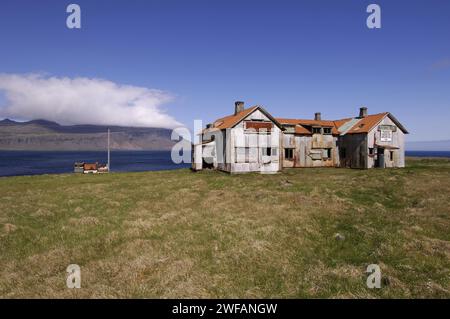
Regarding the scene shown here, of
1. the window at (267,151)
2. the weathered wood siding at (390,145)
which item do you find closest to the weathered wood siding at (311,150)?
the weathered wood siding at (390,145)

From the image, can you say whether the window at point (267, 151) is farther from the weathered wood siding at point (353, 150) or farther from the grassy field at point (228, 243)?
the weathered wood siding at point (353, 150)

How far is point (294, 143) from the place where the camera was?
44.2 metres

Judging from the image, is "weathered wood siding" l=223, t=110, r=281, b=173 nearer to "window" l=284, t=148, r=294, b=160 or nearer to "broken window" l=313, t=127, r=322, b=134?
"window" l=284, t=148, r=294, b=160

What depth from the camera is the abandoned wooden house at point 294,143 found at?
36281mm

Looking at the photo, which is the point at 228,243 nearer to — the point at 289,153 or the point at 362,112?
the point at 289,153

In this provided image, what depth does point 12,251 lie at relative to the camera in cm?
1249

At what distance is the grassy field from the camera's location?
959 cm

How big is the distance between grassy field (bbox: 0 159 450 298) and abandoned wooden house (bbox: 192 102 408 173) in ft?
43.7

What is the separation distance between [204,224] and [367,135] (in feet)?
112

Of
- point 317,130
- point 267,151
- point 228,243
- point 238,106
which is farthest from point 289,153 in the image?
point 228,243

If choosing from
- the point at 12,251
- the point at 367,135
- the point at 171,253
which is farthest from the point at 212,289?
the point at 367,135

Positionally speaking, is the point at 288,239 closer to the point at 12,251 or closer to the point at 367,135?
the point at 12,251

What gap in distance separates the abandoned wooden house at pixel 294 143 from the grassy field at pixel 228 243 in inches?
524

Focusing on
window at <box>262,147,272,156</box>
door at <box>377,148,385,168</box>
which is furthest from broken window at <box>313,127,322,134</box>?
window at <box>262,147,272,156</box>
